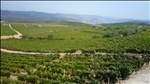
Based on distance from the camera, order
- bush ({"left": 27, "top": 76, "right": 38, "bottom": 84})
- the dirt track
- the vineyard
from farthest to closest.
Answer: the dirt track, bush ({"left": 27, "top": 76, "right": 38, "bottom": 84}), the vineyard

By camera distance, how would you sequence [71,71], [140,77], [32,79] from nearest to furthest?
[32,79] < [140,77] < [71,71]

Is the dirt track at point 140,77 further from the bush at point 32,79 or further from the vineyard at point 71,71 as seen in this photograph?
the bush at point 32,79

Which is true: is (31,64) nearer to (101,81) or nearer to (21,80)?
(21,80)

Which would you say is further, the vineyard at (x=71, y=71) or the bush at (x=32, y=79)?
the bush at (x=32, y=79)

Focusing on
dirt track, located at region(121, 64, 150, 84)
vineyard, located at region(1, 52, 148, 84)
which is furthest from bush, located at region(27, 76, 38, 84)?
dirt track, located at region(121, 64, 150, 84)

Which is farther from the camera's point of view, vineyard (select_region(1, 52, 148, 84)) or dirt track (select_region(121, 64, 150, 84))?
dirt track (select_region(121, 64, 150, 84))

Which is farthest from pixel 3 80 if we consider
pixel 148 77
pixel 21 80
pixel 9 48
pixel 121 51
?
pixel 9 48

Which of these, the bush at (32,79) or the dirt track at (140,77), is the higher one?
the bush at (32,79)

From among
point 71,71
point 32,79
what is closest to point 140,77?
point 71,71

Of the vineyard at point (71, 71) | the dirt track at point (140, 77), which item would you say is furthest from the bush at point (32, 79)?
the dirt track at point (140, 77)

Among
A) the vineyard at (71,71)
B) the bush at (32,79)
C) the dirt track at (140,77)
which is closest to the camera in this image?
the vineyard at (71,71)

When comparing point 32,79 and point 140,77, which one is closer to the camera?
point 32,79

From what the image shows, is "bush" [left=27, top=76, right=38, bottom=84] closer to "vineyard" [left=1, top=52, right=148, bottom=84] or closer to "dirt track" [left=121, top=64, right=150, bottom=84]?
"vineyard" [left=1, top=52, right=148, bottom=84]

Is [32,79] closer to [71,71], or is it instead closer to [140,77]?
[71,71]
